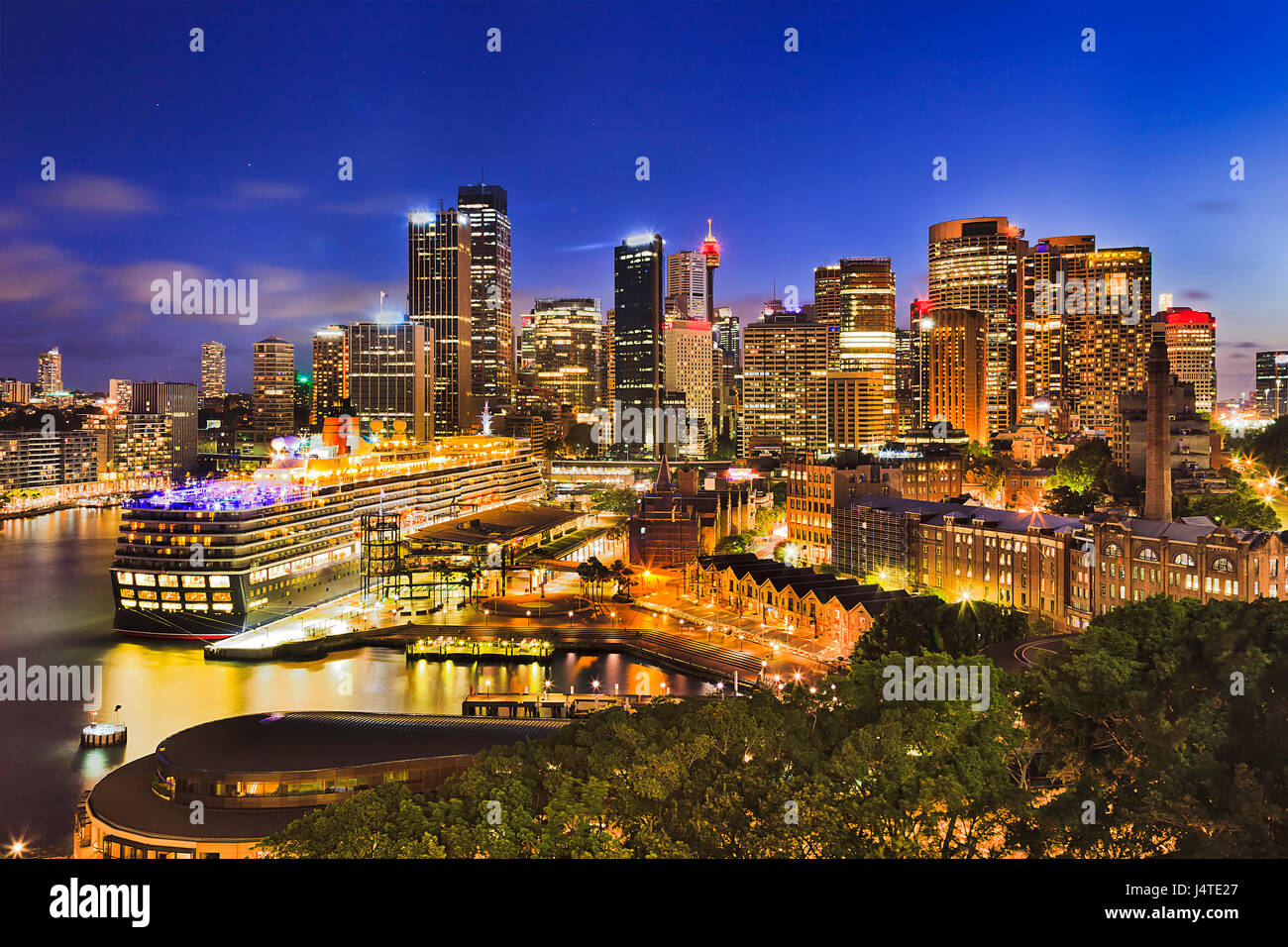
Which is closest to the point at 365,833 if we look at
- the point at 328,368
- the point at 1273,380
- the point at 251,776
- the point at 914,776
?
the point at 914,776

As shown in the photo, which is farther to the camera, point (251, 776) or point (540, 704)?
point (540, 704)

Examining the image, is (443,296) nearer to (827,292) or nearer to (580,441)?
(580,441)

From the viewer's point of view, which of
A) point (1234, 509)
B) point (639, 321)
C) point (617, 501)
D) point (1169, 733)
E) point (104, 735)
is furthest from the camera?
point (639, 321)

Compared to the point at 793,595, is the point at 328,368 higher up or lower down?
higher up

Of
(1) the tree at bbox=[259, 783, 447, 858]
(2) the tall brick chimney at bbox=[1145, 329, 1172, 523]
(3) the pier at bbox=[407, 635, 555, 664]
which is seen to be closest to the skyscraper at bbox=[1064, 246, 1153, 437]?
(2) the tall brick chimney at bbox=[1145, 329, 1172, 523]

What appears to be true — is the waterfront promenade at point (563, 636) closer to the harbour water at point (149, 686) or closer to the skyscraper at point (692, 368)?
the harbour water at point (149, 686)

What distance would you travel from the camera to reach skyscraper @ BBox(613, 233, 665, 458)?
9100 centimetres

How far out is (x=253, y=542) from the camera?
2427cm

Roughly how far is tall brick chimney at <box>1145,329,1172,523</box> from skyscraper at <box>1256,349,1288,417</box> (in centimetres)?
3591

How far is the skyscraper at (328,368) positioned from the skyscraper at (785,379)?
132ft

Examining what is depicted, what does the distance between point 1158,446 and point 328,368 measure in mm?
86911
